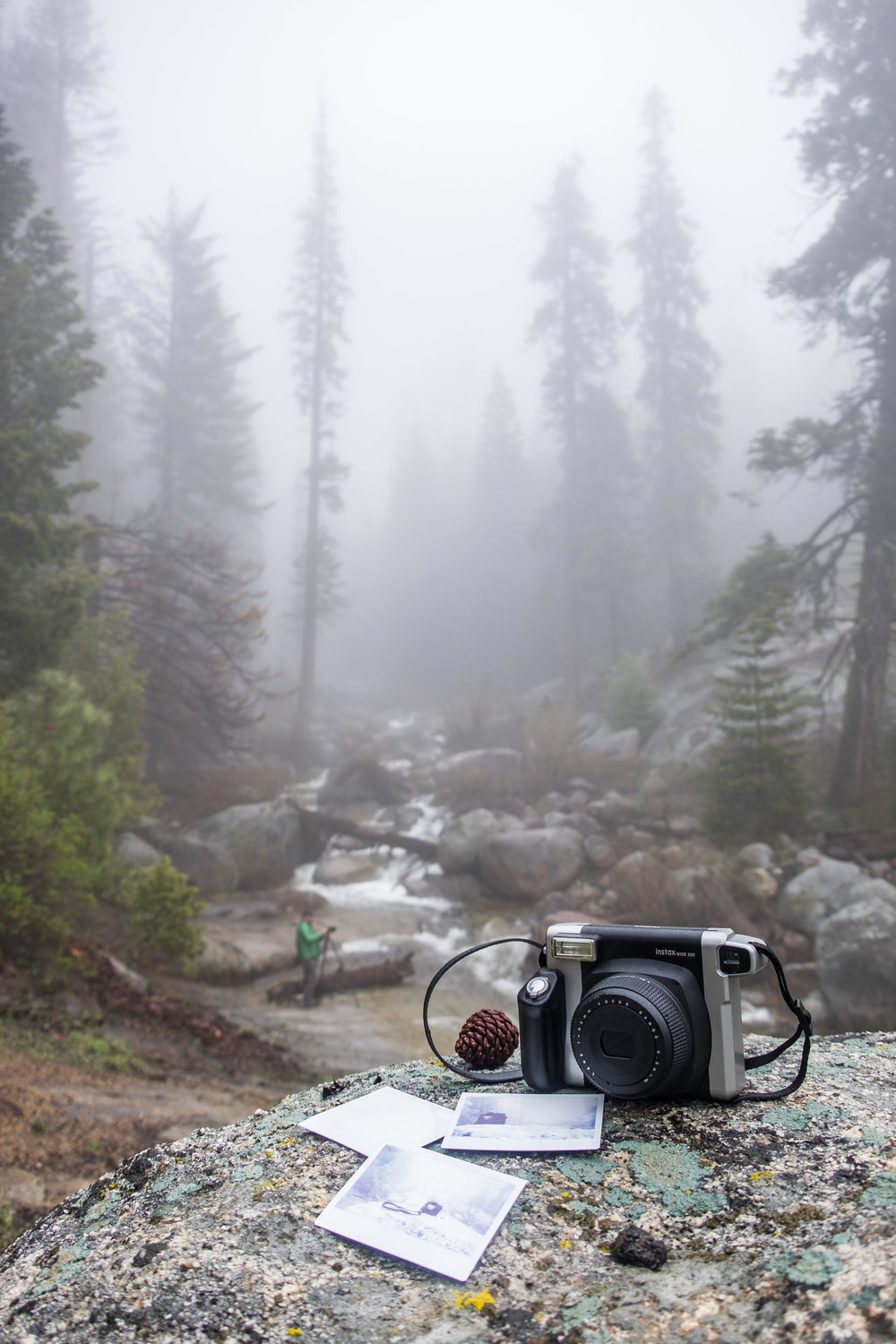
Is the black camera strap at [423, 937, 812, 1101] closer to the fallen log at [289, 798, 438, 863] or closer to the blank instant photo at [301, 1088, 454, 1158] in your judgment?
→ the blank instant photo at [301, 1088, 454, 1158]

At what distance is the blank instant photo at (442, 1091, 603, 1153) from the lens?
1.42 meters

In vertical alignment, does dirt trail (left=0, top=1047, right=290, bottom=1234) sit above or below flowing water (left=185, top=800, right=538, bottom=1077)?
above

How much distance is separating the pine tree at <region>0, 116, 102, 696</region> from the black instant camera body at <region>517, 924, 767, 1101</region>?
8313mm

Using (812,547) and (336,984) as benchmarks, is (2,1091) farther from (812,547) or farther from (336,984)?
(812,547)

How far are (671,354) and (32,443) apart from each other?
880 inches

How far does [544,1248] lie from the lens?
1151 millimetres

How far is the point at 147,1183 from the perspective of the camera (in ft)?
4.74

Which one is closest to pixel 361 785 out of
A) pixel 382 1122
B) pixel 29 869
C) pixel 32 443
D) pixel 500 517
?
pixel 32 443

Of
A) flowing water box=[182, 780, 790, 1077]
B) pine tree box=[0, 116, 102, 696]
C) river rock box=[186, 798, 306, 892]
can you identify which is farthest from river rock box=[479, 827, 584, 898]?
pine tree box=[0, 116, 102, 696]

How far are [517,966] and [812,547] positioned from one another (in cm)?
797

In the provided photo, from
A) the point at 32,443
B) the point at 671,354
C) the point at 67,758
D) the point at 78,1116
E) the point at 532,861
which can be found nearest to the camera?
the point at 78,1116

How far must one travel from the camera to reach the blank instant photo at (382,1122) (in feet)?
4.91

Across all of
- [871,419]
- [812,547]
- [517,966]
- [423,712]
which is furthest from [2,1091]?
[423,712]

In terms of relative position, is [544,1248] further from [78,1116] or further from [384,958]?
[384,958]
